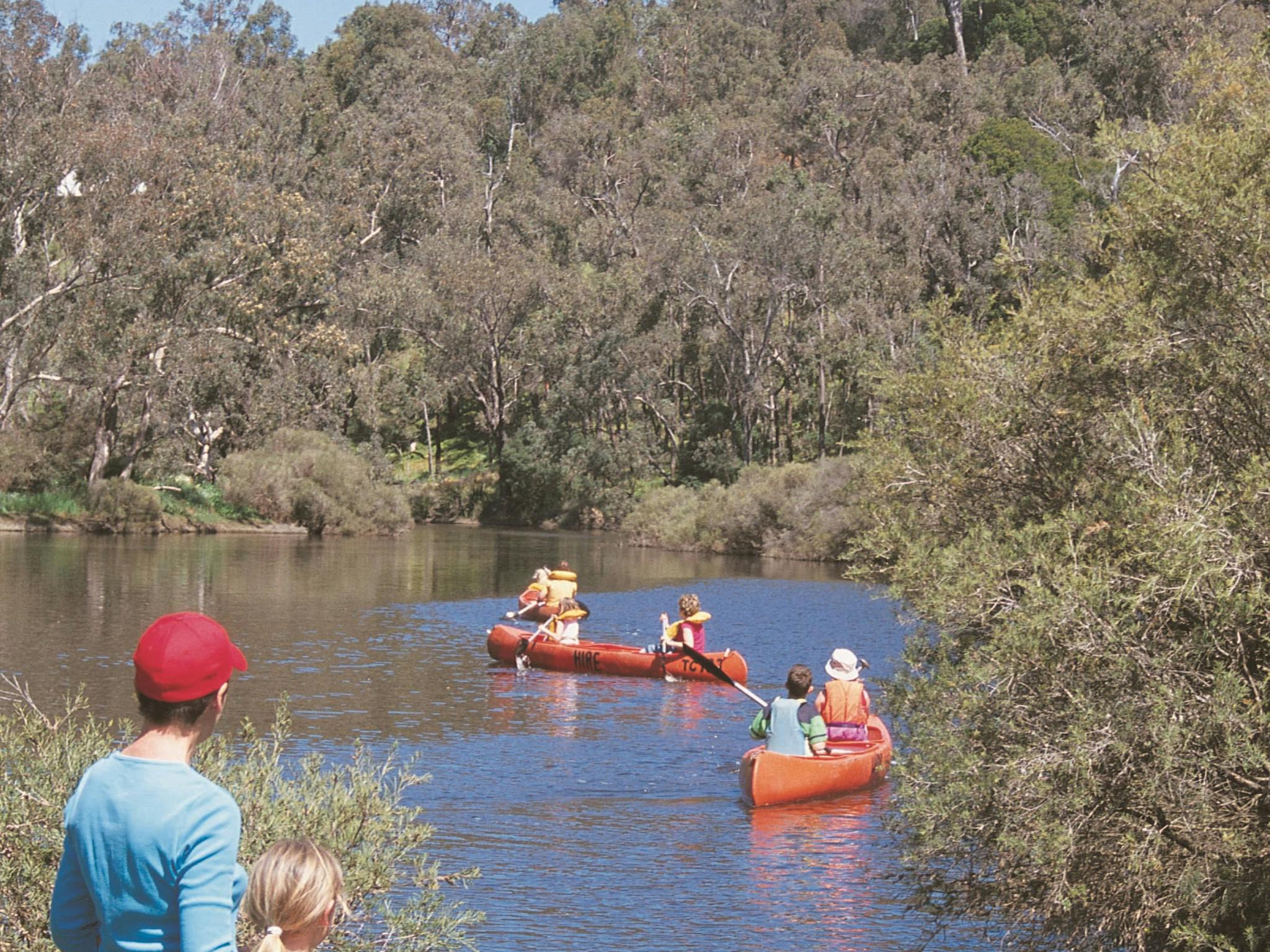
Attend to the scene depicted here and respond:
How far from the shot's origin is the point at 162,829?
344 centimetres

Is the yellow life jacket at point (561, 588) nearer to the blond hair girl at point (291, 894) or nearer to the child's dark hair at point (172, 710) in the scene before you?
the blond hair girl at point (291, 894)

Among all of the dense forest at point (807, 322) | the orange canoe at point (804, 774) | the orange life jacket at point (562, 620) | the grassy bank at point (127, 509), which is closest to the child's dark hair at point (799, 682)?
the orange canoe at point (804, 774)

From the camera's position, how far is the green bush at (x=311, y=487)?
51.6 m

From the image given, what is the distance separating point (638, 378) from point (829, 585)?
23543 millimetres

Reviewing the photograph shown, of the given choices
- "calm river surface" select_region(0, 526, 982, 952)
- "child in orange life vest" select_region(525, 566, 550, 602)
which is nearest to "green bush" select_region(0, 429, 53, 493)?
"calm river surface" select_region(0, 526, 982, 952)

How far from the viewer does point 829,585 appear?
3697 centimetres

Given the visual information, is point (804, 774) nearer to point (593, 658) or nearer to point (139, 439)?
point (593, 658)

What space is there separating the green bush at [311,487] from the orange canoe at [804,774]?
128 ft

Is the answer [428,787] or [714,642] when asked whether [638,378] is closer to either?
[714,642]

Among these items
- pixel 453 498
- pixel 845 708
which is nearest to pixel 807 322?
pixel 453 498

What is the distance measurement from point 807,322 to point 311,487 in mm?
17888

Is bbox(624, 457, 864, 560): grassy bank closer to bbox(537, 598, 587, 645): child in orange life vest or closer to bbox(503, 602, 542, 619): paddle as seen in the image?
bbox(503, 602, 542, 619): paddle

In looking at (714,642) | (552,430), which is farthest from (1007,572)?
(552,430)

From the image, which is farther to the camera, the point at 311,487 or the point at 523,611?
the point at 311,487
